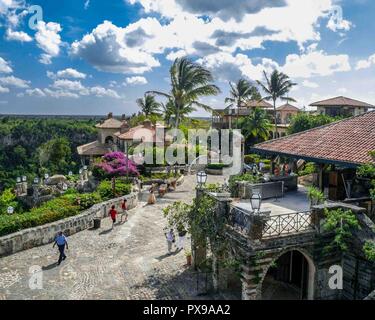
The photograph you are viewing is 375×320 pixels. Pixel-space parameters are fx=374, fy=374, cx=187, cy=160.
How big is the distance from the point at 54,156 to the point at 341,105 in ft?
143

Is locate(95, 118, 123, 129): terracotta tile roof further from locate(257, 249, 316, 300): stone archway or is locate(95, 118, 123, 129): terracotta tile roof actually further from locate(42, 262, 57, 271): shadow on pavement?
locate(257, 249, 316, 300): stone archway

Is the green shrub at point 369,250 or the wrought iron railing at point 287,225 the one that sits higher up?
the wrought iron railing at point 287,225

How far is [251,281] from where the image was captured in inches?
455

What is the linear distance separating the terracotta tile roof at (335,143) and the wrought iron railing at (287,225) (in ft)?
10.0

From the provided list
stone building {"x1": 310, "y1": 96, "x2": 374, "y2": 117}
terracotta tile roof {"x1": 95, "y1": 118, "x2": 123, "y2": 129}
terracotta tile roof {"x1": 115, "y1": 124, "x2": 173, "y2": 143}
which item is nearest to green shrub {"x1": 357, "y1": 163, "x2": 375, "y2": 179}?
terracotta tile roof {"x1": 115, "y1": 124, "x2": 173, "y2": 143}

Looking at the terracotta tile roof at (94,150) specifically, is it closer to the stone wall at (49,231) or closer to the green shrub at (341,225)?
the stone wall at (49,231)

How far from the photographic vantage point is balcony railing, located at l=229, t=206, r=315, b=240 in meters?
11.2

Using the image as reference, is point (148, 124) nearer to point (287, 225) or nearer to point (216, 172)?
point (216, 172)

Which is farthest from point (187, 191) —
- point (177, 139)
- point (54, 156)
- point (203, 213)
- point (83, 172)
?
point (54, 156)

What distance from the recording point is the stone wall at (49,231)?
710 inches

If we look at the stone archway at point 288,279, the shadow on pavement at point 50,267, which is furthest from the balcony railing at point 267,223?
the shadow on pavement at point 50,267

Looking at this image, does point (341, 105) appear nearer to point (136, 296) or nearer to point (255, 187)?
point (255, 187)

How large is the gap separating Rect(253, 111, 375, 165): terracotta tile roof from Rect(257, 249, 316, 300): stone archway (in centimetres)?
400

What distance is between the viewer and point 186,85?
35344 millimetres
